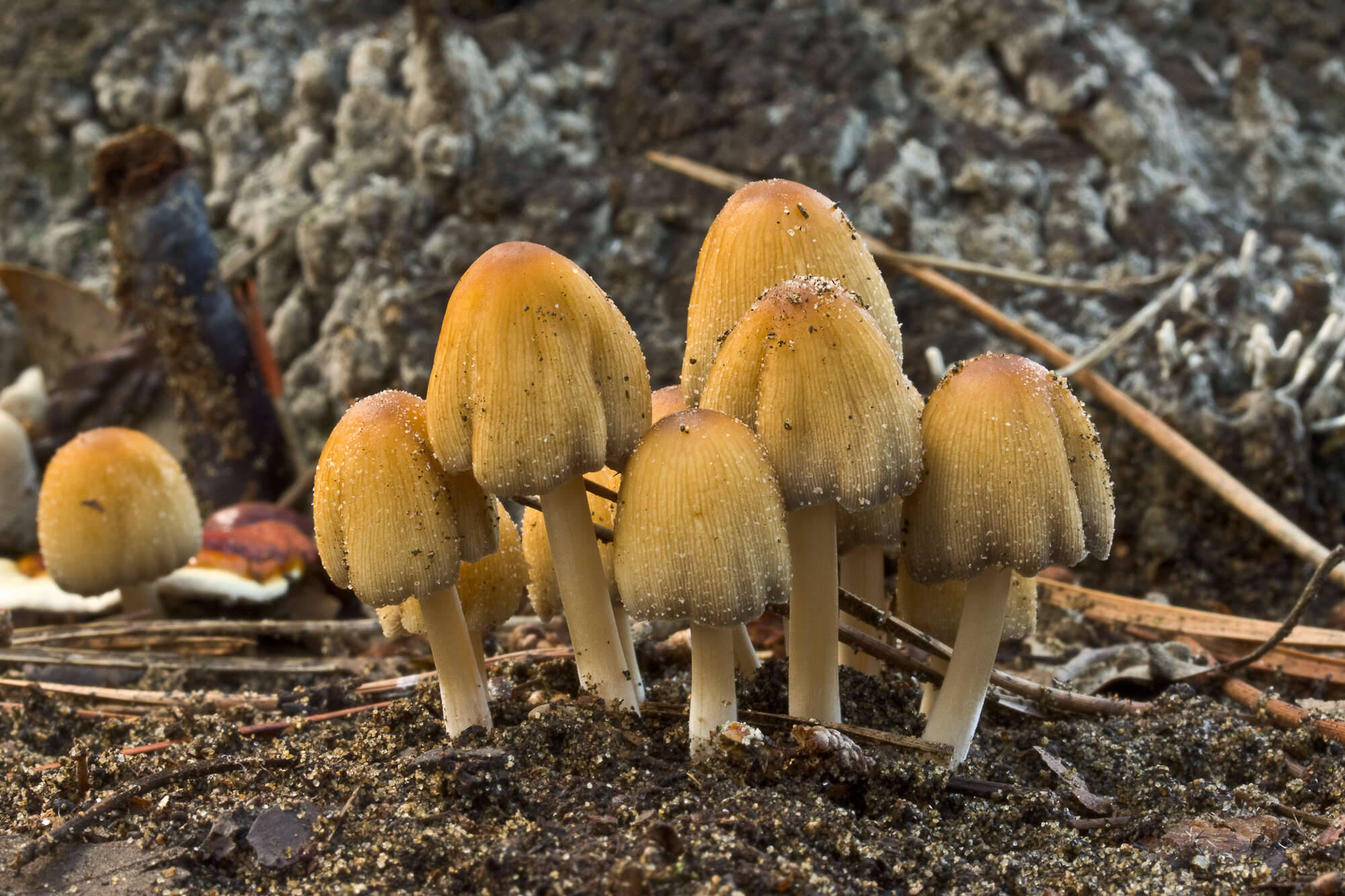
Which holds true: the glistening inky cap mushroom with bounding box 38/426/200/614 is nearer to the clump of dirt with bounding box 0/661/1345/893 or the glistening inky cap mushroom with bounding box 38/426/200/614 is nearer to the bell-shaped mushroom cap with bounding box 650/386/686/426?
the clump of dirt with bounding box 0/661/1345/893

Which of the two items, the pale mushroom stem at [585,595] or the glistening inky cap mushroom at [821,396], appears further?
the pale mushroom stem at [585,595]

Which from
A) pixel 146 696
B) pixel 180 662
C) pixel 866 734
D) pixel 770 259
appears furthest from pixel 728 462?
pixel 180 662

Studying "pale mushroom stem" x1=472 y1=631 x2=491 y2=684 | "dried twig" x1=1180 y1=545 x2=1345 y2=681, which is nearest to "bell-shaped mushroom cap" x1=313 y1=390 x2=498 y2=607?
"pale mushroom stem" x1=472 y1=631 x2=491 y2=684

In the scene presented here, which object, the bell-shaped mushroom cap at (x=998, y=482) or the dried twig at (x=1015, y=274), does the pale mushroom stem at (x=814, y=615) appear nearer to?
the bell-shaped mushroom cap at (x=998, y=482)

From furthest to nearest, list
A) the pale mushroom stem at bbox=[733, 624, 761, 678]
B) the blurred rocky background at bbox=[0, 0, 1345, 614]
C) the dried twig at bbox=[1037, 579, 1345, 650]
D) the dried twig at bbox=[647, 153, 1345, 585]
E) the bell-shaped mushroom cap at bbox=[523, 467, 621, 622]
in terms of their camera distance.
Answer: the blurred rocky background at bbox=[0, 0, 1345, 614]
the dried twig at bbox=[647, 153, 1345, 585]
the dried twig at bbox=[1037, 579, 1345, 650]
the pale mushroom stem at bbox=[733, 624, 761, 678]
the bell-shaped mushroom cap at bbox=[523, 467, 621, 622]

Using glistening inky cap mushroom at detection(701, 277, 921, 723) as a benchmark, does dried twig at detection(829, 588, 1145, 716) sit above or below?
below

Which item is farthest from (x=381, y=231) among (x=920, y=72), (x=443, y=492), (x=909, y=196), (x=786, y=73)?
(x=443, y=492)

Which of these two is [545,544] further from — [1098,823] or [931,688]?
[1098,823]

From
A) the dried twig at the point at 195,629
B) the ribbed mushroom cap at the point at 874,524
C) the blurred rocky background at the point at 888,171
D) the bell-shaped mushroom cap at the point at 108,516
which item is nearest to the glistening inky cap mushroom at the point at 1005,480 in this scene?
the ribbed mushroom cap at the point at 874,524
